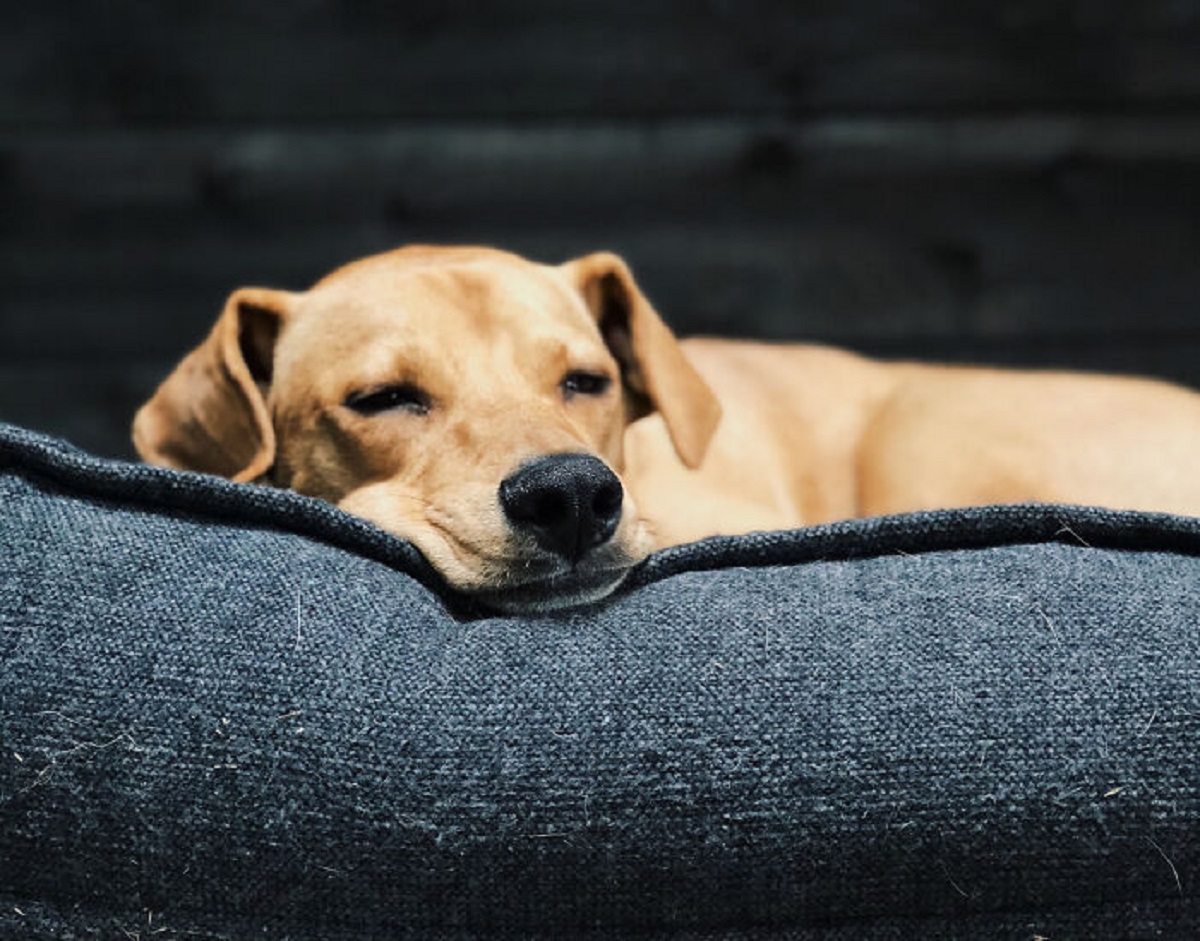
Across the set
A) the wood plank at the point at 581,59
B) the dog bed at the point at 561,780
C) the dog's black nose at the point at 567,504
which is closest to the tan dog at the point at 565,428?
the dog's black nose at the point at 567,504

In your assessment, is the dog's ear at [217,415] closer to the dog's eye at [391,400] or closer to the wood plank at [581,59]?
the dog's eye at [391,400]

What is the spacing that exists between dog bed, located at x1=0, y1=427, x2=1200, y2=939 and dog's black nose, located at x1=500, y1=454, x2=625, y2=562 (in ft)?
0.87

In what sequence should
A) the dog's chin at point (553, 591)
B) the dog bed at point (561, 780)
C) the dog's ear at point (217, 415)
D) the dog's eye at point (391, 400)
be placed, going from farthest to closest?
the dog's ear at point (217, 415) → the dog's eye at point (391, 400) → the dog's chin at point (553, 591) → the dog bed at point (561, 780)

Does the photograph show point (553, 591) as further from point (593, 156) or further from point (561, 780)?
point (593, 156)

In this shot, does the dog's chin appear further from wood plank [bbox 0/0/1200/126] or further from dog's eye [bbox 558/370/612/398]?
wood plank [bbox 0/0/1200/126]

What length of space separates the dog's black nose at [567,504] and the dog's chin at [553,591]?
0.03 metres

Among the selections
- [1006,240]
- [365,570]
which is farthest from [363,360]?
[1006,240]

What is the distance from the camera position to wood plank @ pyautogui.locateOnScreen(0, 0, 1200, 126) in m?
3.50

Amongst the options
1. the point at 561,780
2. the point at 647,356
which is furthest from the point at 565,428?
the point at 561,780

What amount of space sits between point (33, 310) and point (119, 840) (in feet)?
9.02

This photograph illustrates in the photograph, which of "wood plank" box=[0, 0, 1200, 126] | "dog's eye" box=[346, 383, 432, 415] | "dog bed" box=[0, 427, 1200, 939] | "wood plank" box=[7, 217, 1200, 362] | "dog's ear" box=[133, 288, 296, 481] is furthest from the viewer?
"wood plank" box=[7, 217, 1200, 362]

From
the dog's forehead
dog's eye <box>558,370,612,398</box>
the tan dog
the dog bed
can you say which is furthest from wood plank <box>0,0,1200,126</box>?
the dog bed

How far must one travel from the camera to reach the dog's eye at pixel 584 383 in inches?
85.7

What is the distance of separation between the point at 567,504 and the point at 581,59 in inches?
89.1
